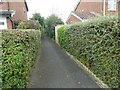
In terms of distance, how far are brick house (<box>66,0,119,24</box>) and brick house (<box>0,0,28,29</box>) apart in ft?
26.4

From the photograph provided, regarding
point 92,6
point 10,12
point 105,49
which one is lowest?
point 105,49

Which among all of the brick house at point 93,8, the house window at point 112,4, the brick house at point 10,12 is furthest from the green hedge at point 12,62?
the house window at point 112,4

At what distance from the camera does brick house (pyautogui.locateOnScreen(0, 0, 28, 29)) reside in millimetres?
18516

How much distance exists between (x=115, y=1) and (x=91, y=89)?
17675 millimetres

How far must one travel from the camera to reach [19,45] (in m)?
5.39

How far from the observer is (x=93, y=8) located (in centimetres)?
2472

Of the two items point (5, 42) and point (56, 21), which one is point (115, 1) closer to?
point (56, 21)

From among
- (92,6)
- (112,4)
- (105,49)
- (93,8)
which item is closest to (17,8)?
(92,6)

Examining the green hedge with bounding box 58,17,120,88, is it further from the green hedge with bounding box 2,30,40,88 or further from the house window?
the house window

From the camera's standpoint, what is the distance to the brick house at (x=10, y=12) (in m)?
18.5

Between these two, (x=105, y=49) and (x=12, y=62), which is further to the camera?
(x=105, y=49)

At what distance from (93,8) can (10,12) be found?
37.9 ft

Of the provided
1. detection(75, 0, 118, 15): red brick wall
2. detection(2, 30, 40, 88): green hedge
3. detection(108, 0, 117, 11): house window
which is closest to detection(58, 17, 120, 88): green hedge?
detection(2, 30, 40, 88): green hedge

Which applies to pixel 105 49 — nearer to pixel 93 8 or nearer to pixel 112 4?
pixel 112 4
